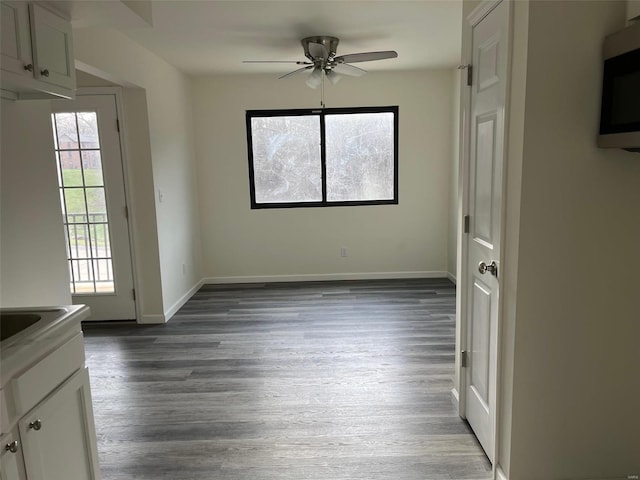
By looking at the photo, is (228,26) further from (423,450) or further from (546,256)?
(423,450)

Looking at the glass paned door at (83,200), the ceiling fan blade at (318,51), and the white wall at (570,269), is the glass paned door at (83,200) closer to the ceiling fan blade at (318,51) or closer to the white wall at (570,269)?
the ceiling fan blade at (318,51)

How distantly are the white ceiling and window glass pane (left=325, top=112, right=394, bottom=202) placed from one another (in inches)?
39.3

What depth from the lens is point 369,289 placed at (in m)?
5.38

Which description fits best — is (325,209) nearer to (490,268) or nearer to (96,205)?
(96,205)

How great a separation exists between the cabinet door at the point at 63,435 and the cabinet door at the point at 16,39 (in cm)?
125

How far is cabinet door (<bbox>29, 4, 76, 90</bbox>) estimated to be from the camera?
1.95 metres

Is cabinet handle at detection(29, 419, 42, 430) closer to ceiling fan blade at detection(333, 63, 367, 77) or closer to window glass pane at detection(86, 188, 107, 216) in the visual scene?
window glass pane at detection(86, 188, 107, 216)

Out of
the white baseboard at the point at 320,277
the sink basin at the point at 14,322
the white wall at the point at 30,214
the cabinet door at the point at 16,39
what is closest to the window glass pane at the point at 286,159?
the white baseboard at the point at 320,277

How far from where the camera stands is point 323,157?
5.60 m

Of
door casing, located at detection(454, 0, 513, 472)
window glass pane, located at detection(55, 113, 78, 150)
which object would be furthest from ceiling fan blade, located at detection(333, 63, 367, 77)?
window glass pane, located at detection(55, 113, 78, 150)

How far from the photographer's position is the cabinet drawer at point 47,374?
1.34 metres

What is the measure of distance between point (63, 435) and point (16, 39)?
156 cm

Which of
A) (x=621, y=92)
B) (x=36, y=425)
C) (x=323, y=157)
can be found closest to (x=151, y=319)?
(x=323, y=157)

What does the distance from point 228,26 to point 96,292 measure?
278 cm
